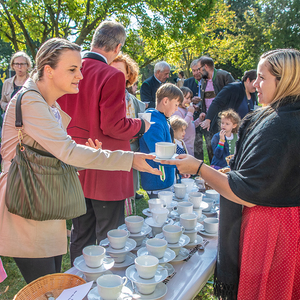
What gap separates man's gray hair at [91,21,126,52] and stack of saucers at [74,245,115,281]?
1451 millimetres

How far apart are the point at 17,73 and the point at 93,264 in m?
3.95

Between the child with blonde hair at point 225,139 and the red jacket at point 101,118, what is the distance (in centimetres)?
209

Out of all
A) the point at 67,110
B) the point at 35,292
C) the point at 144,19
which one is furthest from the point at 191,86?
the point at 35,292

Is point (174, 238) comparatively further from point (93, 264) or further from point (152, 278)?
point (93, 264)

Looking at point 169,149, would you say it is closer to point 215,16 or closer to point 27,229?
point 27,229

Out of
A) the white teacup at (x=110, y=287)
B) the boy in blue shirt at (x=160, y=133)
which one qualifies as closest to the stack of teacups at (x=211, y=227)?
the white teacup at (x=110, y=287)

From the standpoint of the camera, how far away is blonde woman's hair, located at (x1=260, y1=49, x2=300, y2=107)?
1.33 metres

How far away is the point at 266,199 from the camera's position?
4.25 feet

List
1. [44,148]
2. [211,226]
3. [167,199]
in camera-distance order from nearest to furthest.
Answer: [44,148]
[211,226]
[167,199]

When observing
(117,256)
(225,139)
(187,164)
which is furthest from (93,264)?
(225,139)

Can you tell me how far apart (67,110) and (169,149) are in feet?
2.94

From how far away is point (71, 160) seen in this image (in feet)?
4.35

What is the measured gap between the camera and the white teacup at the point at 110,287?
1.03 metres

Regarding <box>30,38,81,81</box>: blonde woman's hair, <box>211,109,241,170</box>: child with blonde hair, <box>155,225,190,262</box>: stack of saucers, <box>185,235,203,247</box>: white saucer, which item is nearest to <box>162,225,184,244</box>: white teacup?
<box>155,225,190,262</box>: stack of saucers
